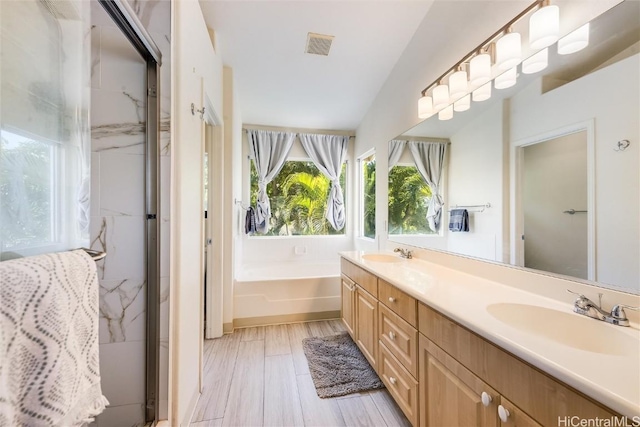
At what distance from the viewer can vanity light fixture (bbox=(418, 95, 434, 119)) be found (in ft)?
6.02

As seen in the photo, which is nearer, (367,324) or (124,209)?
(124,209)

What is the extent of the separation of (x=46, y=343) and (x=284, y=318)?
2284 mm

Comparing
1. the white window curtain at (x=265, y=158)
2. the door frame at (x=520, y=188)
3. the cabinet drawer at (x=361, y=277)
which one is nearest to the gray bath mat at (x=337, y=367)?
the cabinet drawer at (x=361, y=277)

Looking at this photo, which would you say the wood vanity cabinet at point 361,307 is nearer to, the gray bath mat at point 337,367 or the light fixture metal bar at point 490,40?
the gray bath mat at point 337,367

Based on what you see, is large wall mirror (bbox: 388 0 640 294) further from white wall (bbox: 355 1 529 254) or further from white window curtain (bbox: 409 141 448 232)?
white wall (bbox: 355 1 529 254)

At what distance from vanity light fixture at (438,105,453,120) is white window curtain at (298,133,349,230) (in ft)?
6.28

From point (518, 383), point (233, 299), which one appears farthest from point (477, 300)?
point (233, 299)

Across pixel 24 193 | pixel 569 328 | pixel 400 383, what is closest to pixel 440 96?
pixel 569 328

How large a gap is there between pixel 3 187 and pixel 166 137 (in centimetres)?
58

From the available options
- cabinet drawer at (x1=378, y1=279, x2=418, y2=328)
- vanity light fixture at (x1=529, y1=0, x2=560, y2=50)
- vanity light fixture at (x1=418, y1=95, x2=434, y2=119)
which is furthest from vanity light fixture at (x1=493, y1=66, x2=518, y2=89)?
cabinet drawer at (x1=378, y1=279, x2=418, y2=328)

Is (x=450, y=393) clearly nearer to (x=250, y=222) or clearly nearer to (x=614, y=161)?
(x=614, y=161)

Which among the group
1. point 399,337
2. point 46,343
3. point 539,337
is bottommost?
point 399,337

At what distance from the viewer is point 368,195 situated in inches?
124

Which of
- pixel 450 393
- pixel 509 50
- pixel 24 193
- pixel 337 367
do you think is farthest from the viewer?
pixel 337 367
